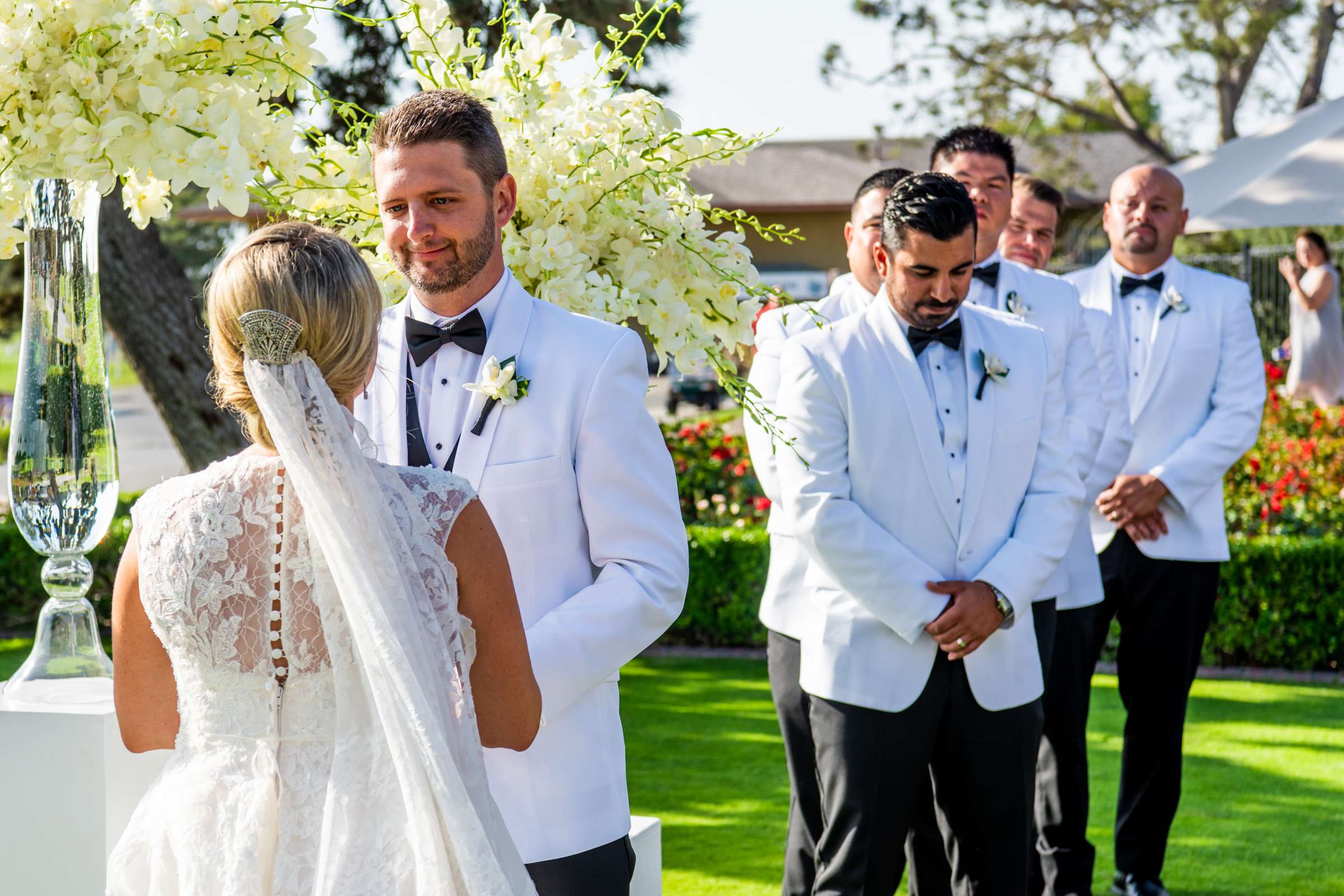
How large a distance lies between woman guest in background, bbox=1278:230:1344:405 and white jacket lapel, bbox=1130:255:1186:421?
30.2ft

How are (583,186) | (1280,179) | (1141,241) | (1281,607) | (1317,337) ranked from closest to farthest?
(583,186), (1141,241), (1281,607), (1280,179), (1317,337)

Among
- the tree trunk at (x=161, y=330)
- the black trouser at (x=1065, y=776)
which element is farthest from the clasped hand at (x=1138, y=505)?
the tree trunk at (x=161, y=330)

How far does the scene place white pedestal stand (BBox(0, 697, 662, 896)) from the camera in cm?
299

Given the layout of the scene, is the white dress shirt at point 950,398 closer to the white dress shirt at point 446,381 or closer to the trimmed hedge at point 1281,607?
the white dress shirt at point 446,381

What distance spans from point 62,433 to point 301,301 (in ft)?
4.91

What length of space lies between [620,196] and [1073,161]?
20965 mm

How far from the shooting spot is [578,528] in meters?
2.46

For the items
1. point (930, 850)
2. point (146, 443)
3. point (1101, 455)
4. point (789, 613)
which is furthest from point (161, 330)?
point (146, 443)

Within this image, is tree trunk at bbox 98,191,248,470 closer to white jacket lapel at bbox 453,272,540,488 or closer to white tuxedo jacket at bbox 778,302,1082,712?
white tuxedo jacket at bbox 778,302,1082,712

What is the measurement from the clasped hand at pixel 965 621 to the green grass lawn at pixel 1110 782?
6.19 ft

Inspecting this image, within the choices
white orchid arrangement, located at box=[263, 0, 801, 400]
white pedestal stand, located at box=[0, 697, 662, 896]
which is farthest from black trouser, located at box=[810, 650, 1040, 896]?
white orchid arrangement, located at box=[263, 0, 801, 400]

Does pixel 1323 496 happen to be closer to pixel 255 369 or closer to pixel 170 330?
pixel 170 330

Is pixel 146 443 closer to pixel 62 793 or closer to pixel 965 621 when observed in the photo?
pixel 62 793

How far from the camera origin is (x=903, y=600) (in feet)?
11.1
